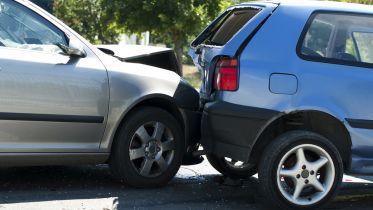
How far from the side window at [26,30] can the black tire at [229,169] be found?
1.95 m

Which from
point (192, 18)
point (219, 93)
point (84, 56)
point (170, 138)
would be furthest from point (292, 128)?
point (192, 18)

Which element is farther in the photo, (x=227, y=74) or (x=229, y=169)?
(x=229, y=169)

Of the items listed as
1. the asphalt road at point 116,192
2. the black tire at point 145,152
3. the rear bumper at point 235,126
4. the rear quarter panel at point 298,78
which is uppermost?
the rear quarter panel at point 298,78

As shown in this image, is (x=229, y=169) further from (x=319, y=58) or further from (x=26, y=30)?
(x=26, y=30)

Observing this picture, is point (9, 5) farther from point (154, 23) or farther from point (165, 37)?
point (165, 37)

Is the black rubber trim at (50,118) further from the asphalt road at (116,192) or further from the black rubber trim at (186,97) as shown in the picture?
the black rubber trim at (186,97)

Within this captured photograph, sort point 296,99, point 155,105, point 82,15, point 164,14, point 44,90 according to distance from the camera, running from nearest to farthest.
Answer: point 296,99 < point 44,90 < point 155,105 < point 164,14 < point 82,15

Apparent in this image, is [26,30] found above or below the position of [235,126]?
above

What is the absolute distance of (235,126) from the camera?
513 cm

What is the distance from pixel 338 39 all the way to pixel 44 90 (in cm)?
251

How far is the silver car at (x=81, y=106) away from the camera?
5.23 metres

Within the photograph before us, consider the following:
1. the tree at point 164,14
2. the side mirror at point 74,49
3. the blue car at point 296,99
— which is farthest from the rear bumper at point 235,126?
the tree at point 164,14

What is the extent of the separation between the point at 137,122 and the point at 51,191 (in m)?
0.99

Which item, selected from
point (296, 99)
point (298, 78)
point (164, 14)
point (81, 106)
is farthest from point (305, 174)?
point (164, 14)
